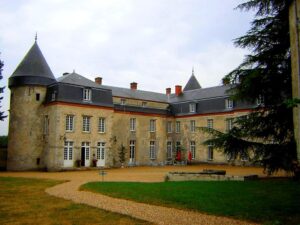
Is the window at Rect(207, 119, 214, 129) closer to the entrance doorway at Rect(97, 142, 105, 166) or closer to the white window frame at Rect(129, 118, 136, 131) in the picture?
the white window frame at Rect(129, 118, 136, 131)

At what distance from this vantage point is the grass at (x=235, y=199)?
792 cm

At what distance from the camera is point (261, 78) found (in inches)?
402

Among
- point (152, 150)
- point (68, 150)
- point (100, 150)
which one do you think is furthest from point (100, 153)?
point (152, 150)

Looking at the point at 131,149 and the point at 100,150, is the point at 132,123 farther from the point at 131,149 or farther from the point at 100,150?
the point at 100,150

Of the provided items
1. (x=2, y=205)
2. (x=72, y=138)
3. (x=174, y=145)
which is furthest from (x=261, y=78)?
(x=174, y=145)

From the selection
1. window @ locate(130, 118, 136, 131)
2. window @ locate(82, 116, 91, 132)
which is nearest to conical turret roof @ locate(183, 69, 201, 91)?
window @ locate(130, 118, 136, 131)

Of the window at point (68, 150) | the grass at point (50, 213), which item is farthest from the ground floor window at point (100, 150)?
the grass at point (50, 213)

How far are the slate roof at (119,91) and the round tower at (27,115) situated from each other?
2.00m

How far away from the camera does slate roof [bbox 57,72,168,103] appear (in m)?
29.0

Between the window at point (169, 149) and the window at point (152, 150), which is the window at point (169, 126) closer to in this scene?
the window at point (169, 149)

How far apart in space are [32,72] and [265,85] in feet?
73.6

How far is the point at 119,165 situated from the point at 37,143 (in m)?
7.81

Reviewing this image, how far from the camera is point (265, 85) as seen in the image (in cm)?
1034

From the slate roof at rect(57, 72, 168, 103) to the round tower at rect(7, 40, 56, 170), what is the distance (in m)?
2.00
